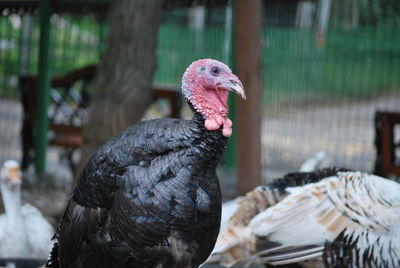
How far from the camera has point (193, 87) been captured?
3264 millimetres

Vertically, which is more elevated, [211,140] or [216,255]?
[211,140]

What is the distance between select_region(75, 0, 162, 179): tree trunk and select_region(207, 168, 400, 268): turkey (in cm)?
111

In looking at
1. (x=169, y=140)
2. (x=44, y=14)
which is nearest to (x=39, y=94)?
(x=44, y=14)

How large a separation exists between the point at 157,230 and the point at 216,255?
5.15 feet

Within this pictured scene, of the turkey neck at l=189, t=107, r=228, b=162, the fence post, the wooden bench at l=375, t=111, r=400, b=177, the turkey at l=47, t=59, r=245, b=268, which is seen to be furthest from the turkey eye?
the fence post

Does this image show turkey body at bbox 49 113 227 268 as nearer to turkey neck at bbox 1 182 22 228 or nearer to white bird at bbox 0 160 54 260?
white bird at bbox 0 160 54 260

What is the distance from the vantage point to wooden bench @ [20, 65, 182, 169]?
7.81 meters

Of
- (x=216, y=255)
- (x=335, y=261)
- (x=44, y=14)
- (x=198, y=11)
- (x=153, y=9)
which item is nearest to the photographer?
(x=335, y=261)

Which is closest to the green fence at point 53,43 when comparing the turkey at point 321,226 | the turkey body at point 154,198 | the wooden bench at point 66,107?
the wooden bench at point 66,107

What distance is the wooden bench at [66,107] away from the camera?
25.6ft

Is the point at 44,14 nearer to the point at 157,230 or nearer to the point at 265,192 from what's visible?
the point at 265,192

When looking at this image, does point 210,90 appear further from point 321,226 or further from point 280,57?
point 280,57

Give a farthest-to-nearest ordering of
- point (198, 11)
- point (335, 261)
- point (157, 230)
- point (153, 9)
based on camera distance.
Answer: point (198, 11) → point (153, 9) → point (335, 261) → point (157, 230)

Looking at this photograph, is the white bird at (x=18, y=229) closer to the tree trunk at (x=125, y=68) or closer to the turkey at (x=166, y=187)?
the tree trunk at (x=125, y=68)
